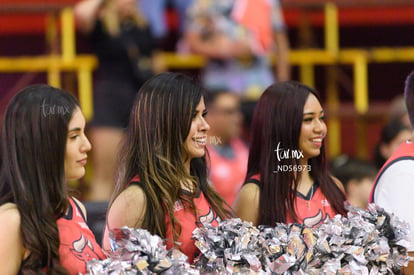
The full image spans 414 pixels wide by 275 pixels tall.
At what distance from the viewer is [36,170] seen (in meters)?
2.63

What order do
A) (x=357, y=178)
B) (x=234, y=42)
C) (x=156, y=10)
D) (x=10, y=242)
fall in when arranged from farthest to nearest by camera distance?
1. (x=156, y=10)
2. (x=234, y=42)
3. (x=357, y=178)
4. (x=10, y=242)

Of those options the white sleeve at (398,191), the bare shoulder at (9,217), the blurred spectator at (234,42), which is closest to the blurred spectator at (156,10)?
the blurred spectator at (234,42)

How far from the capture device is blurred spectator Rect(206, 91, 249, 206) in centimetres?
541

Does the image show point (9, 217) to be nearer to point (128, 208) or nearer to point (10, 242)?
point (10, 242)

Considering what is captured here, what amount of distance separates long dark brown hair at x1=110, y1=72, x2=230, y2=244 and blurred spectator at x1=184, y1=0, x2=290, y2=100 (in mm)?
2489

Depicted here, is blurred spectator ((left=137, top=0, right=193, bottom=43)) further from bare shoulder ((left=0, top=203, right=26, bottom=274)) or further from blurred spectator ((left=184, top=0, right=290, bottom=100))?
bare shoulder ((left=0, top=203, right=26, bottom=274))

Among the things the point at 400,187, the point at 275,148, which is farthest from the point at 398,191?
the point at 275,148

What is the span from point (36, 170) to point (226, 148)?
308 cm

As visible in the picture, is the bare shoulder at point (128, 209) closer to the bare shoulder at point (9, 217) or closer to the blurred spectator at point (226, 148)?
the bare shoulder at point (9, 217)

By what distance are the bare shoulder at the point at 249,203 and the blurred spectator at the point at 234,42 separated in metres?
2.30

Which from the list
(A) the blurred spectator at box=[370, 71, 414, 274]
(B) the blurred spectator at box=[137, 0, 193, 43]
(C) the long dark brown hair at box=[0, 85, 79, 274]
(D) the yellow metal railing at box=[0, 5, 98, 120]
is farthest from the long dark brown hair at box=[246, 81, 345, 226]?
(D) the yellow metal railing at box=[0, 5, 98, 120]

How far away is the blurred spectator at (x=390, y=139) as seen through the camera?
5086 mm

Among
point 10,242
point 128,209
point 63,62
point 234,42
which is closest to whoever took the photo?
point 10,242

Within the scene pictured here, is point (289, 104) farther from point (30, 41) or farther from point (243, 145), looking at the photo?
point (30, 41)
